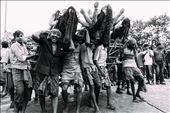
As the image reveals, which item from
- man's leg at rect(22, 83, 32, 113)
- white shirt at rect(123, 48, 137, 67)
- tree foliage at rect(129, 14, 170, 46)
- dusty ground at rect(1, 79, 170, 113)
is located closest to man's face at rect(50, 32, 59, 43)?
man's leg at rect(22, 83, 32, 113)

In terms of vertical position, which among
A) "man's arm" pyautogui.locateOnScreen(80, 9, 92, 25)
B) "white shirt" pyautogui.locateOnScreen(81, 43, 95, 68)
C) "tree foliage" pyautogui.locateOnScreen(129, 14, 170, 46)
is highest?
"tree foliage" pyautogui.locateOnScreen(129, 14, 170, 46)

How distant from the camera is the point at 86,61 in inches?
243

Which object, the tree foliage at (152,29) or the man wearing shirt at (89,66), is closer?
the man wearing shirt at (89,66)

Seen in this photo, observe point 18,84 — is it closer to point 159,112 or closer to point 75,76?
point 75,76

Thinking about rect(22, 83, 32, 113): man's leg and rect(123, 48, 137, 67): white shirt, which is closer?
rect(22, 83, 32, 113): man's leg

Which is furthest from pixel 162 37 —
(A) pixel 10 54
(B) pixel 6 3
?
(A) pixel 10 54

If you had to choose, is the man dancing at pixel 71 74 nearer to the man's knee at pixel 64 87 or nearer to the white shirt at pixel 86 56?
the man's knee at pixel 64 87

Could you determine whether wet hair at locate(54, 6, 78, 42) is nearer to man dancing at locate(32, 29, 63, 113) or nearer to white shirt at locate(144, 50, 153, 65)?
man dancing at locate(32, 29, 63, 113)

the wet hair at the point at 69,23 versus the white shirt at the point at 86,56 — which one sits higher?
the wet hair at the point at 69,23

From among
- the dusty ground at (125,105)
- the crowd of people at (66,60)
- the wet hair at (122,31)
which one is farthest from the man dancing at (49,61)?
the wet hair at (122,31)

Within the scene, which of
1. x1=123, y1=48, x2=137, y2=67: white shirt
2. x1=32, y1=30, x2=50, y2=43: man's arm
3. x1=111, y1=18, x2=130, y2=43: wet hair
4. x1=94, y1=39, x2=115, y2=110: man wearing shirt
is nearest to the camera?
x1=32, y1=30, x2=50, y2=43: man's arm

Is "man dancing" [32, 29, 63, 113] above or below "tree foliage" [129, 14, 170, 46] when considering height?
below

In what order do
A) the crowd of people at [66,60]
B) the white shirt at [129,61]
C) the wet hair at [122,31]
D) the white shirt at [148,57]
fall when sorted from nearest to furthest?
the crowd of people at [66,60]
the white shirt at [129,61]
the wet hair at [122,31]
the white shirt at [148,57]

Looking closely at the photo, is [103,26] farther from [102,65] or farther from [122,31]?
[122,31]
